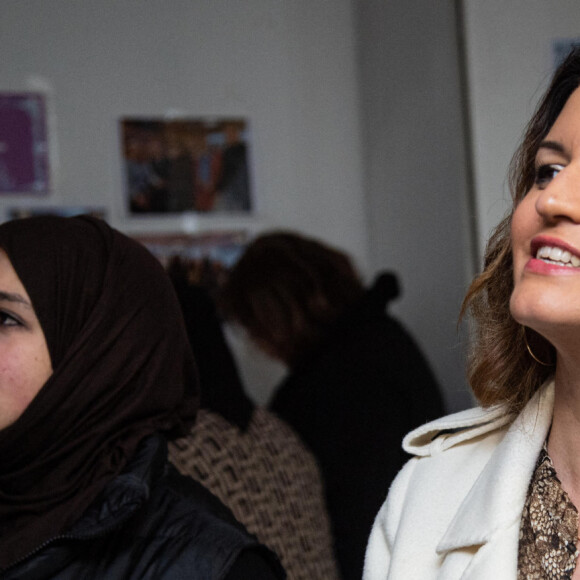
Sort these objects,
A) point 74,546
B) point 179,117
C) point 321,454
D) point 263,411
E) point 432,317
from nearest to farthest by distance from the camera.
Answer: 1. point 74,546
2. point 263,411
3. point 321,454
4. point 432,317
5. point 179,117

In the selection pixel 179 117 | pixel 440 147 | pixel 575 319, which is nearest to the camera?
pixel 575 319

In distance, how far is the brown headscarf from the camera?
1326 millimetres

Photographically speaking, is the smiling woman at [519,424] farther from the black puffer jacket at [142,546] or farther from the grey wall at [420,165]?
the grey wall at [420,165]

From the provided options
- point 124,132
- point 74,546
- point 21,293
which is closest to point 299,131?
point 124,132

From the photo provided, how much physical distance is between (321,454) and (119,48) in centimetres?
139

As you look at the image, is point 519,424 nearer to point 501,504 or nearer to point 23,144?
point 501,504

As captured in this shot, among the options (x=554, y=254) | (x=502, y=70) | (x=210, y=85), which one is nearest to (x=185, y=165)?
(x=210, y=85)

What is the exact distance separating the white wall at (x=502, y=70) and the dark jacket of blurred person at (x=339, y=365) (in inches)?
14.9

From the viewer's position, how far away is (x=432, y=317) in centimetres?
258

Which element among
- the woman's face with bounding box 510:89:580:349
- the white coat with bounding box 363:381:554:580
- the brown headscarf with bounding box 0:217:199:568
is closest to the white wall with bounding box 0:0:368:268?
the brown headscarf with bounding box 0:217:199:568

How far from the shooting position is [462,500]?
120 centimetres

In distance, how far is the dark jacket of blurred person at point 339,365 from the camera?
6.98ft

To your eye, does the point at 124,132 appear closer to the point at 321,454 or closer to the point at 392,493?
the point at 321,454

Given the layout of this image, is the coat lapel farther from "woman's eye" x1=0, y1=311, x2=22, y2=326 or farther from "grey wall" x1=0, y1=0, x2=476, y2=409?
"grey wall" x1=0, y1=0, x2=476, y2=409
